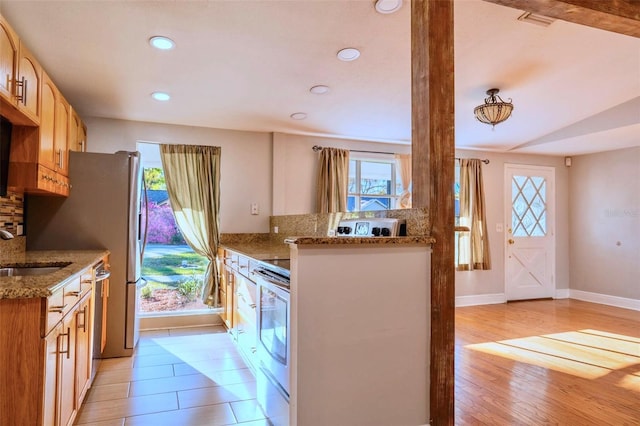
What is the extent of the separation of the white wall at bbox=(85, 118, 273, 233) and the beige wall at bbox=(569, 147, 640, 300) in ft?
15.7

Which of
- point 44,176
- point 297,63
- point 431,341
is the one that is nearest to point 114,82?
point 44,176

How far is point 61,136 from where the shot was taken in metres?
2.83

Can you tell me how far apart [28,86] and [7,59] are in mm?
287

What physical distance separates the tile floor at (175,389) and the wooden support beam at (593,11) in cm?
274

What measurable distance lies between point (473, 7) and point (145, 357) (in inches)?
143

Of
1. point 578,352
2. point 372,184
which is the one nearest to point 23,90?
point 372,184

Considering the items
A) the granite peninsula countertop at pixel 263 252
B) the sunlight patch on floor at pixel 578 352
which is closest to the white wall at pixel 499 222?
the sunlight patch on floor at pixel 578 352

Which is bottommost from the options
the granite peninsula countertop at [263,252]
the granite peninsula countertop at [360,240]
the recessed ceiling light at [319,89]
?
the granite peninsula countertop at [263,252]

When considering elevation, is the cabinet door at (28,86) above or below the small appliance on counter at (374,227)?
above

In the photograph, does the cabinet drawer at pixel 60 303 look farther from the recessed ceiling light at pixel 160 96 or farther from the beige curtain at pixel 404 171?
the beige curtain at pixel 404 171

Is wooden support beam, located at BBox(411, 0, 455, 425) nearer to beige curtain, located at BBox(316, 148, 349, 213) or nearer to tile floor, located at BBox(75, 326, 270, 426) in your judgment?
tile floor, located at BBox(75, 326, 270, 426)

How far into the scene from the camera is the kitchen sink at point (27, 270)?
2.14 m

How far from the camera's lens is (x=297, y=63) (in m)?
2.94

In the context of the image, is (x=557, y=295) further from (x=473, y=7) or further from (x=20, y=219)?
(x=20, y=219)
